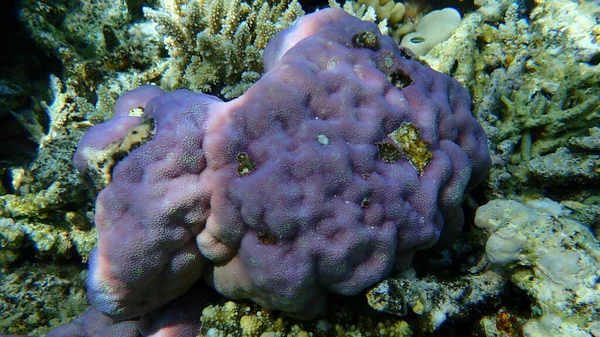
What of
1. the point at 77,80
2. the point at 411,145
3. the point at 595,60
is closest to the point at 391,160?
the point at 411,145

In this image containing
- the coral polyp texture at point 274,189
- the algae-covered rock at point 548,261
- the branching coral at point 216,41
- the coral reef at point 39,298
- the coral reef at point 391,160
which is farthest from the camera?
the branching coral at point 216,41

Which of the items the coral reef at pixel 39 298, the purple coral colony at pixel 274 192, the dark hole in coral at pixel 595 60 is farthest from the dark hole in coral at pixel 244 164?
the dark hole in coral at pixel 595 60

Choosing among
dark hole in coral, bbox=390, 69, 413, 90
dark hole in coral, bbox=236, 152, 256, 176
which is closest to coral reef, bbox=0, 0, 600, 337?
dark hole in coral, bbox=236, 152, 256, 176

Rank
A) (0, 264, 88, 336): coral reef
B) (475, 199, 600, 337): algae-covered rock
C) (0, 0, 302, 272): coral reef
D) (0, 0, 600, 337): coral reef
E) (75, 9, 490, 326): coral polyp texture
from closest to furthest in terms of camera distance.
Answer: (75, 9, 490, 326): coral polyp texture
(475, 199, 600, 337): algae-covered rock
(0, 0, 600, 337): coral reef
(0, 264, 88, 336): coral reef
(0, 0, 302, 272): coral reef

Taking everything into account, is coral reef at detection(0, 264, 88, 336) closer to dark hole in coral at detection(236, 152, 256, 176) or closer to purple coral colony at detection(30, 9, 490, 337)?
purple coral colony at detection(30, 9, 490, 337)

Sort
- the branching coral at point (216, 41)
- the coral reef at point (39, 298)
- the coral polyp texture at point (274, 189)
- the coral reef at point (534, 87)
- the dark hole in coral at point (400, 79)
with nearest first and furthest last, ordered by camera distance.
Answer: the coral polyp texture at point (274, 189)
the dark hole in coral at point (400, 79)
the coral reef at point (534, 87)
the coral reef at point (39, 298)
the branching coral at point (216, 41)

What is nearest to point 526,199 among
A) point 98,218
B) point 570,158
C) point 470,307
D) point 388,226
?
point 570,158

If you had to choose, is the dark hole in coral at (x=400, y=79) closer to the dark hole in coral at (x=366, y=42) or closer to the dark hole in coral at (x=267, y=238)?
the dark hole in coral at (x=366, y=42)
